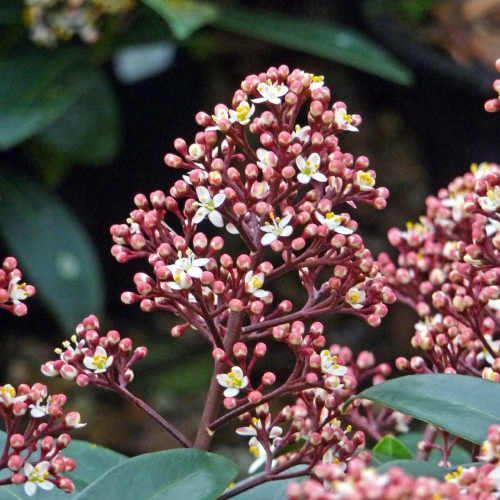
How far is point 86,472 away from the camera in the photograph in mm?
883

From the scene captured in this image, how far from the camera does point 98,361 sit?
732 mm

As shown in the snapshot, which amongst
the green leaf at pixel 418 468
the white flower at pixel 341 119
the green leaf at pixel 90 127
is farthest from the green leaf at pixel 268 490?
the green leaf at pixel 90 127

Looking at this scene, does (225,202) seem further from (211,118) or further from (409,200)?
(409,200)

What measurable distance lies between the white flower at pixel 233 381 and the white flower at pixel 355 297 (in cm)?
12

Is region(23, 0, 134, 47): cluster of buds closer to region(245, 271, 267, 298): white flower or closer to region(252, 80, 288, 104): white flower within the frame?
region(252, 80, 288, 104): white flower

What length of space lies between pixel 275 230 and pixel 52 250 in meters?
1.65

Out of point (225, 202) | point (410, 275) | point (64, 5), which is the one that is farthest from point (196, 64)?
point (225, 202)

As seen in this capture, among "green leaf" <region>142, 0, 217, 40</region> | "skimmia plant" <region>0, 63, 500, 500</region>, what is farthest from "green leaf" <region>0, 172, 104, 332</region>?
"skimmia plant" <region>0, 63, 500, 500</region>

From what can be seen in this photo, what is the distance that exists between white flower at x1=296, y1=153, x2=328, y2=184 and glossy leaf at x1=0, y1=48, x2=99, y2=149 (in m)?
1.43

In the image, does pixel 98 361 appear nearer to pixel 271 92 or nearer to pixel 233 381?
pixel 233 381

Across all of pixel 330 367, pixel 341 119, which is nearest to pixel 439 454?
pixel 330 367

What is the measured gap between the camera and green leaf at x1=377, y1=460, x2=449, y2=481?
26.6 inches

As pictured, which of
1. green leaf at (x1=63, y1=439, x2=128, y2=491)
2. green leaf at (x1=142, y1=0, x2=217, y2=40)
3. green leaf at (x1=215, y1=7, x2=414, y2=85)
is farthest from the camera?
green leaf at (x1=215, y1=7, x2=414, y2=85)

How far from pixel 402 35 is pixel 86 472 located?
2120 mm
